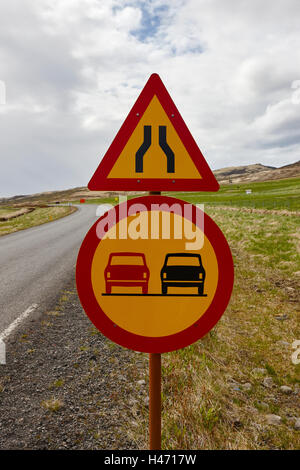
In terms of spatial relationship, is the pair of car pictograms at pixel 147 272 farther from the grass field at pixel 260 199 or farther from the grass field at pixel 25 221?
the grass field at pixel 25 221

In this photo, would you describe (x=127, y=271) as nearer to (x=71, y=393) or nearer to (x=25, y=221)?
(x=71, y=393)

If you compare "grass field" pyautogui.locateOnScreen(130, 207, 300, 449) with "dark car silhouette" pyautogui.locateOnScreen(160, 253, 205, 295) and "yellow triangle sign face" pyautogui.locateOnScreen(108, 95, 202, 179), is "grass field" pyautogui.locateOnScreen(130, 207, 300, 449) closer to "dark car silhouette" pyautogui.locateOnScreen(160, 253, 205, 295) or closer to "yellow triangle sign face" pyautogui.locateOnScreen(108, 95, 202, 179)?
"dark car silhouette" pyautogui.locateOnScreen(160, 253, 205, 295)

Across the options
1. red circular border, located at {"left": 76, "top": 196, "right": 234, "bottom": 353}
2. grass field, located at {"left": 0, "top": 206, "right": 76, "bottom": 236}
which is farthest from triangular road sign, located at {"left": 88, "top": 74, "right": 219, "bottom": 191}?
grass field, located at {"left": 0, "top": 206, "right": 76, "bottom": 236}

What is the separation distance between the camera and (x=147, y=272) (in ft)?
5.10

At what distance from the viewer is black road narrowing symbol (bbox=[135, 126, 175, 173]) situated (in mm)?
1659

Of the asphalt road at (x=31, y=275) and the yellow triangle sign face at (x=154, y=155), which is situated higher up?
the yellow triangle sign face at (x=154, y=155)

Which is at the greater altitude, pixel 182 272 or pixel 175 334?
pixel 182 272

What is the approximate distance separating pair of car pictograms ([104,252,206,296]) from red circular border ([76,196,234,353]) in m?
0.11

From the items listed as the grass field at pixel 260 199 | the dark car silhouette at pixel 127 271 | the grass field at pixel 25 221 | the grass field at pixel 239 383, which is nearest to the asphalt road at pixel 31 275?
the grass field at pixel 239 383

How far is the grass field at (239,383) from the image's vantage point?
6.84 ft

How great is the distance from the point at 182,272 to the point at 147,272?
0.64 feet

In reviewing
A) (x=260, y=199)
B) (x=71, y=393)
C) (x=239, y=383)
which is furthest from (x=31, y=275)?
(x=260, y=199)

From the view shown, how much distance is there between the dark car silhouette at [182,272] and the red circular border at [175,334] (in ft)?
0.39

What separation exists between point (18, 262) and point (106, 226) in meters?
8.63
